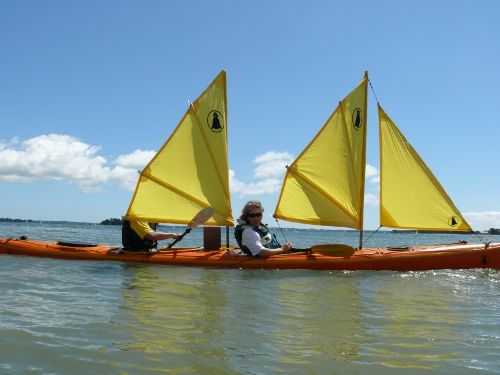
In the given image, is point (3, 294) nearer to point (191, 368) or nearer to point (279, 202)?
point (191, 368)

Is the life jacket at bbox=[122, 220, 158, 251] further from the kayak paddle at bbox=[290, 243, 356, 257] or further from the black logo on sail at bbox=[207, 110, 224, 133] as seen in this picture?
the kayak paddle at bbox=[290, 243, 356, 257]

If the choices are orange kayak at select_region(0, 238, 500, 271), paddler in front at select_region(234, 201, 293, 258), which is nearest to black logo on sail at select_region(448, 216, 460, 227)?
orange kayak at select_region(0, 238, 500, 271)

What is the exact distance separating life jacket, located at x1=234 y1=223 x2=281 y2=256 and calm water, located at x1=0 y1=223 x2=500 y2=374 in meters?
1.71

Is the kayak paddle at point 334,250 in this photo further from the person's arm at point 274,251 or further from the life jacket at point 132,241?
the life jacket at point 132,241

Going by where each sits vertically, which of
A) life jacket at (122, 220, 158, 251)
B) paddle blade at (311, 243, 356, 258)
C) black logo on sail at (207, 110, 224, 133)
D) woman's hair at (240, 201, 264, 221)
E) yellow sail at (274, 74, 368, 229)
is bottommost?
paddle blade at (311, 243, 356, 258)

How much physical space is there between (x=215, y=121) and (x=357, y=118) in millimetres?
4298

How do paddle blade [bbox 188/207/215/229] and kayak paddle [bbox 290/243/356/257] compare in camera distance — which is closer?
kayak paddle [bbox 290/243/356/257]

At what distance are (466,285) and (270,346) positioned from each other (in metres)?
7.00

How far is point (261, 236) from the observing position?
43.5ft

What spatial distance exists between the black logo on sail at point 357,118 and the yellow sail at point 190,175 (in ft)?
12.8

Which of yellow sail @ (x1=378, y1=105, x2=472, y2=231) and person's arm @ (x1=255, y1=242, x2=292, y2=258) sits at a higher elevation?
yellow sail @ (x1=378, y1=105, x2=472, y2=231)

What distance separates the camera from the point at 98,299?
8180mm

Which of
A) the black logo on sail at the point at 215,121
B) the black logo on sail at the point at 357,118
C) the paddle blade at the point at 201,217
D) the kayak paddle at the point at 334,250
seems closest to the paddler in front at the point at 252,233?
the kayak paddle at the point at 334,250

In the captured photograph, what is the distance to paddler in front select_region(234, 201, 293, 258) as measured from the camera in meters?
12.6
